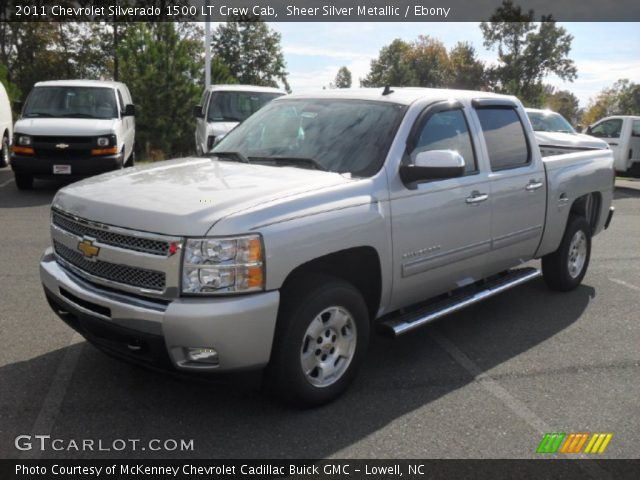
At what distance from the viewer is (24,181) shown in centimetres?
1178

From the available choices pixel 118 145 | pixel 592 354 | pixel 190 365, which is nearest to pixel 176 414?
pixel 190 365

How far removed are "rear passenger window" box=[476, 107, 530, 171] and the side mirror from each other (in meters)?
1.05

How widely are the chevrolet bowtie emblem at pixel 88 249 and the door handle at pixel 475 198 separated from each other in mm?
2567

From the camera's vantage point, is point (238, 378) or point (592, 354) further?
point (592, 354)

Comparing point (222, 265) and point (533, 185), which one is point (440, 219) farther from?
point (222, 265)

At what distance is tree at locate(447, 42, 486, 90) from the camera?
81.0 m

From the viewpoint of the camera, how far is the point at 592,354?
190 inches

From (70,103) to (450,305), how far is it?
392 inches

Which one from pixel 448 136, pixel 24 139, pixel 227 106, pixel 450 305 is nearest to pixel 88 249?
pixel 450 305

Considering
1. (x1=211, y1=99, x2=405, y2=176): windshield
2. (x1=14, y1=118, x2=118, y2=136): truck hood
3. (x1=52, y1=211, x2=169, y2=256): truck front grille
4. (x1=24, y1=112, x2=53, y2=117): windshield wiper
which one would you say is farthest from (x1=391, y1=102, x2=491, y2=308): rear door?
(x1=24, y1=112, x2=53, y2=117): windshield wiper

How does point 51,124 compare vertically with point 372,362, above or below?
above

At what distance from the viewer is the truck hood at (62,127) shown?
36.7 ft

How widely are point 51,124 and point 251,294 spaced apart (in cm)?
944

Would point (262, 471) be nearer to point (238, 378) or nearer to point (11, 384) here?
point (238, 378)
